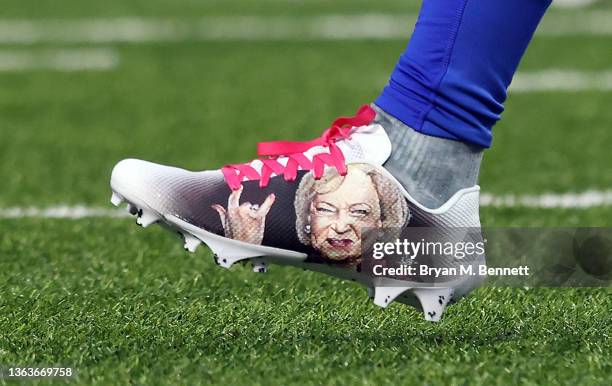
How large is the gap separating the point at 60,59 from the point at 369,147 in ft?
14.1

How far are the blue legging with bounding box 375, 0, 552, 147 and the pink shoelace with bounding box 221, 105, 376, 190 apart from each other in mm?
102

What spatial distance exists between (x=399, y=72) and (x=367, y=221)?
0.85 ft

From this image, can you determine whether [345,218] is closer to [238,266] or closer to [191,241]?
[191,241]

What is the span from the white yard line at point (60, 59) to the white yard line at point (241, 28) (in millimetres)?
317

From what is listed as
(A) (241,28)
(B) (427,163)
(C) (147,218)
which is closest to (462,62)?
(B) (427,163)

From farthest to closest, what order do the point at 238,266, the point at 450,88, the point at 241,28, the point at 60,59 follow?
the point at 241,28
the point at 60,59
the point at 238,266
the point at 450,88

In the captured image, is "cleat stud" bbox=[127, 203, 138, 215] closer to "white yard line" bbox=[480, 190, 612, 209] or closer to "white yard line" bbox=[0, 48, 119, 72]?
"white yard line" bbox=[480, 190, 612, 209]

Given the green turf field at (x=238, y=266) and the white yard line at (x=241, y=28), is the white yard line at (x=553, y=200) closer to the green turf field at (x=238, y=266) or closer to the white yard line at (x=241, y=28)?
the green turf field at (x=238, y=266)

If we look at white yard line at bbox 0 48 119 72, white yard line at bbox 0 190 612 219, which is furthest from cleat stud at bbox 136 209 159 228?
white yard line at bbox 0 48 119 72

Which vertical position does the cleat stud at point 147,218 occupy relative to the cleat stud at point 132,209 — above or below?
below

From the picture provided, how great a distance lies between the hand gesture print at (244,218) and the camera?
2127 mm

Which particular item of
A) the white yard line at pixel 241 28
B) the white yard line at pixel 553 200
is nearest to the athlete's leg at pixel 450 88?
the white yard line at pixel 553 200

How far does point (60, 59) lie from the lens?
6.20 metres

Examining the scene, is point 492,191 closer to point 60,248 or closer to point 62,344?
point 60,248
